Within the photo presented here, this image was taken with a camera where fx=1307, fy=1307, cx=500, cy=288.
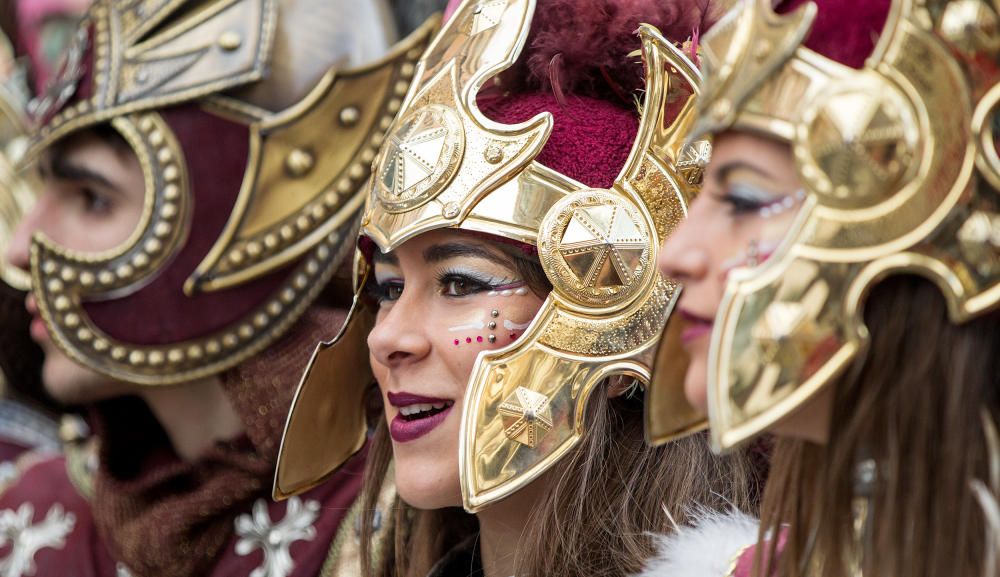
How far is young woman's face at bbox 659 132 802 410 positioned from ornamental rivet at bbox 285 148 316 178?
1317 mm

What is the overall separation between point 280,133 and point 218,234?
0.23 metres

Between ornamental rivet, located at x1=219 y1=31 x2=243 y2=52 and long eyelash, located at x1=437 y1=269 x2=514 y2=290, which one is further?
ornamental rivet, located at x1=219 y1=31 x2=243 y2=52

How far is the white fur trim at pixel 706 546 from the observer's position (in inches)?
64.6

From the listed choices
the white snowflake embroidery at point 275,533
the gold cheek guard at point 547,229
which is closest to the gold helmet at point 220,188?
the white snowflake embroidery at point 275,533

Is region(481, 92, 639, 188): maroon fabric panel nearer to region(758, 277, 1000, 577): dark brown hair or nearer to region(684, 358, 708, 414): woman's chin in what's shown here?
region(684, 358, 708, 414): woman's chin

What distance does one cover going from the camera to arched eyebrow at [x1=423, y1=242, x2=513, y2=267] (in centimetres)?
181

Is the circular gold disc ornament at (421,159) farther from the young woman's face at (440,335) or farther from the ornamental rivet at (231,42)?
the ornamental rivet at (231,42)

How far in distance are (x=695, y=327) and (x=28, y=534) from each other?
2003 millimetres

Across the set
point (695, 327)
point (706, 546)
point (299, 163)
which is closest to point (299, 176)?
point (299, 163)

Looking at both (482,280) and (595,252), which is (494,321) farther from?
(595,252)

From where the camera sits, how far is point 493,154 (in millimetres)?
1809

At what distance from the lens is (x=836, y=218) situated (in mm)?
1222

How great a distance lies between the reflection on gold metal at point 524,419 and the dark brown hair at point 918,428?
0.52m

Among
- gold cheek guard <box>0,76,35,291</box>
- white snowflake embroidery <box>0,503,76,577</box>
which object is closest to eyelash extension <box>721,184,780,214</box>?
white snowflake embroidery <box>0,503,76,577</box>
